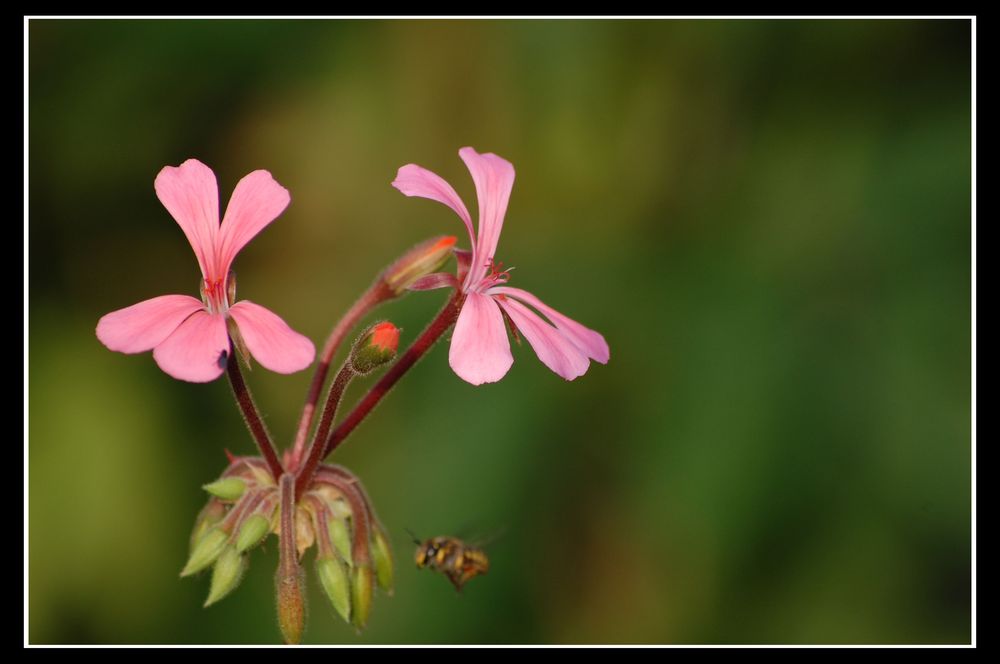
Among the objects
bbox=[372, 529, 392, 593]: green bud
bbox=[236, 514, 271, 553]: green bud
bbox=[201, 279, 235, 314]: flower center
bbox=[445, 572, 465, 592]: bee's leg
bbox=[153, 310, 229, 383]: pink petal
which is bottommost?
bbox=[445, 572, 465, 592]: bee's leg

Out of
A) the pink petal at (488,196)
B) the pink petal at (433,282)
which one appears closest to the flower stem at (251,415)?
the pink petal at (433,282)

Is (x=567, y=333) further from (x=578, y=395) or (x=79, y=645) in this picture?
(x=79, y=645)

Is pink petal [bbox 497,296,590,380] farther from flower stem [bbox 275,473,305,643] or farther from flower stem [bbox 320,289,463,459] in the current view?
flower stem [bbox 275,473,305,643]

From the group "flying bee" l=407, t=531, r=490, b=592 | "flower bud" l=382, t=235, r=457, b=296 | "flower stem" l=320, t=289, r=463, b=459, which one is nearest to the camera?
"flower stem" l=320, t=289, r=463, b=459

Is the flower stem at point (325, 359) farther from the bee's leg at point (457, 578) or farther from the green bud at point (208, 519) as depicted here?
the bee's leg at point (457, 578)

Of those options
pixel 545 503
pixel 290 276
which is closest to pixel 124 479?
pixel 290 276

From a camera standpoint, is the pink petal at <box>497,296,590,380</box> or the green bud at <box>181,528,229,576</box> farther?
the green bud at <box>181,528,229,576</box>

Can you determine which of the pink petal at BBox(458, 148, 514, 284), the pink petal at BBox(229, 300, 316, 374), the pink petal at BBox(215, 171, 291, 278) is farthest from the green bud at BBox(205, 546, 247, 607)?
the pink petal at BBox(458, 148, 514, 284)

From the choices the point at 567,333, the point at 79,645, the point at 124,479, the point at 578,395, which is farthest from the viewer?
the point at 578,395
